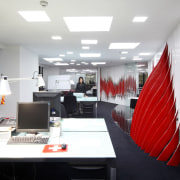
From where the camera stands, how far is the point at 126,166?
2838 mm

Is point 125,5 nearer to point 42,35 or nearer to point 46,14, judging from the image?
point 46,14

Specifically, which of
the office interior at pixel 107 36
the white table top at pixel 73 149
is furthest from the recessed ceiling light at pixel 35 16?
the white table top at pixel 73 149

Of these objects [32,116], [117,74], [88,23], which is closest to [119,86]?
[117,74]

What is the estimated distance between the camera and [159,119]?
3.45 metres

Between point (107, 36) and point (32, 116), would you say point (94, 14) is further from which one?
point (32, 116)

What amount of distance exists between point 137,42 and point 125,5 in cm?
256

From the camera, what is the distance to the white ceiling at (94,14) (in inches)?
104

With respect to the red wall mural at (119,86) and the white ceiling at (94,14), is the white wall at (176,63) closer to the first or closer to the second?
the white ceiling at (94,14)

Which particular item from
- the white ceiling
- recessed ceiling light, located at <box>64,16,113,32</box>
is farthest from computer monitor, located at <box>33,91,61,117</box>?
recessed ceiling light, located at <box>64,16,113,32</box>

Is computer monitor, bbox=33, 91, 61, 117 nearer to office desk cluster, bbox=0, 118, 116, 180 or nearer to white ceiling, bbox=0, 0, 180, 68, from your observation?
office desk cluster, bbox=0, 118, 116, 180

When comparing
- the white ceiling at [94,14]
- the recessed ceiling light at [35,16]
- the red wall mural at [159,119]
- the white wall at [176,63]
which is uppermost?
the white ceiling at [94,14]

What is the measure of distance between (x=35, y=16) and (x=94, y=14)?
117 centimetres

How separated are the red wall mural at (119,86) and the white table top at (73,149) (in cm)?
843

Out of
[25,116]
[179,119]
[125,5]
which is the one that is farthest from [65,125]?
[179,119]
